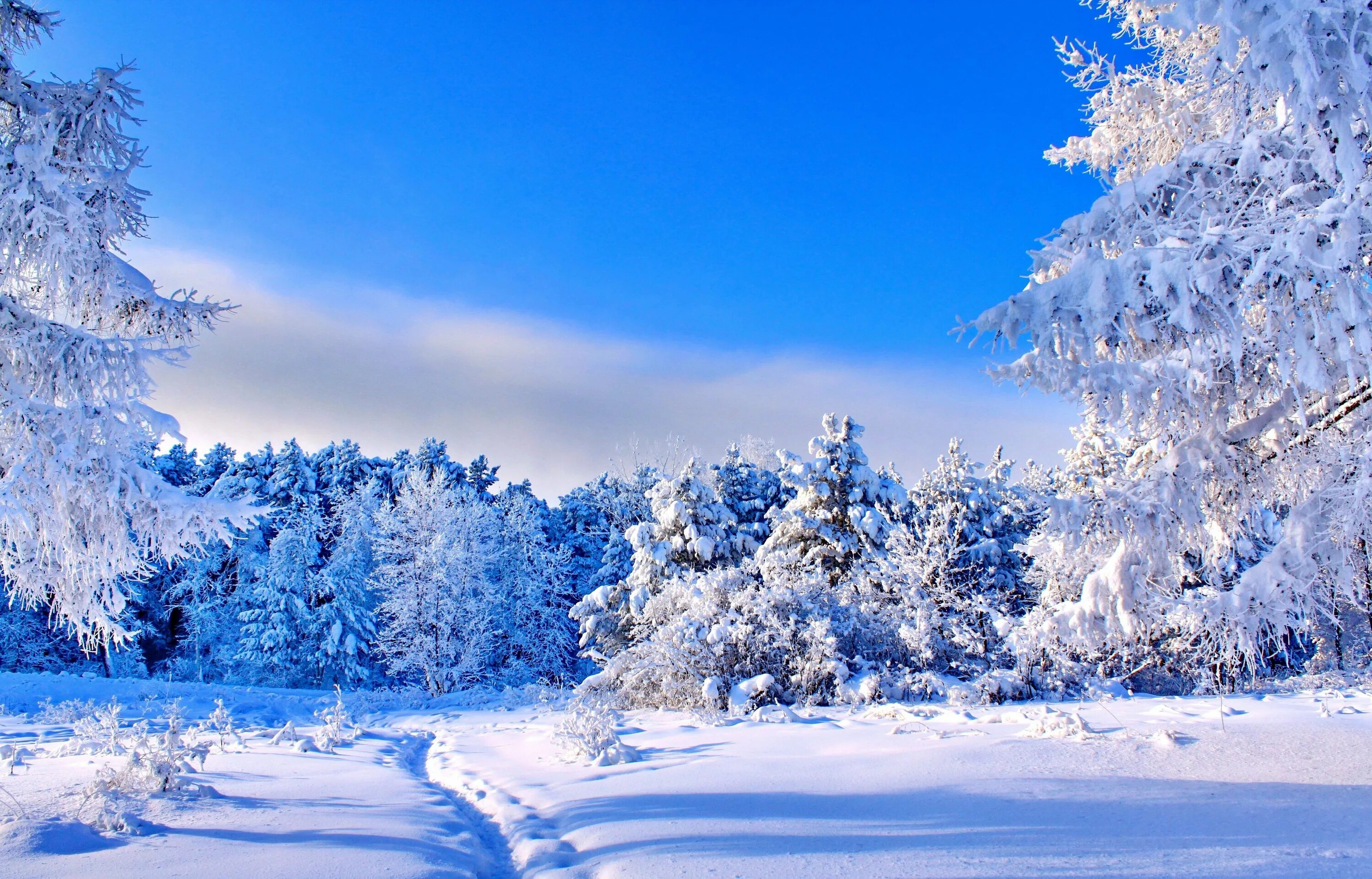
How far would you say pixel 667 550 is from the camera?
19875mm

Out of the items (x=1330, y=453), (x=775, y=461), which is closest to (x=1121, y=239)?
(x=1330, y=453)

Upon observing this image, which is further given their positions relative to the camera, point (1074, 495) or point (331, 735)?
point (331, 735)

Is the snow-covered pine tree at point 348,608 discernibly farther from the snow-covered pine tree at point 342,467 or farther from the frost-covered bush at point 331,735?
the frost-covered bush at point 331,735

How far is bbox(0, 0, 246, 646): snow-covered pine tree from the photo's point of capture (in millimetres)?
5777

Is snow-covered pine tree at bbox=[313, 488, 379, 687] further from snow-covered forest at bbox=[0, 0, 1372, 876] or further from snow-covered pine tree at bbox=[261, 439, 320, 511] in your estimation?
snow-covered forest at bbox=[0, 0, 1372, 876]

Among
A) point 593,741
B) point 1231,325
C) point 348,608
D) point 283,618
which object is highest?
point 1231,325

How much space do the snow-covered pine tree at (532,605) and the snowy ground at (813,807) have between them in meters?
20.4

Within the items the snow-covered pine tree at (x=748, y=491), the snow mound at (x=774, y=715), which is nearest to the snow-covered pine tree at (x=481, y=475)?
the snow-covered pine tree at (x=748, y=491)

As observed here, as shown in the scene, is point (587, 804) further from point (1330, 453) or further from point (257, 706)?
point (257, 706)

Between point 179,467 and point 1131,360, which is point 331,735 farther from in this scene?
point 179,467

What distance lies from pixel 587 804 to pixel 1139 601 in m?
4.47

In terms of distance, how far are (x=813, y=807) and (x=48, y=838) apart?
4.38 metres

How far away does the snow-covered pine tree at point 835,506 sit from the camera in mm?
19672

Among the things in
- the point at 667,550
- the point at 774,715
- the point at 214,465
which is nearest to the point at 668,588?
the point at 667,550
